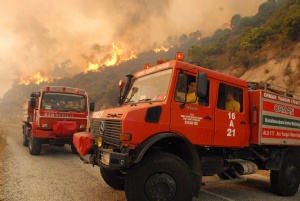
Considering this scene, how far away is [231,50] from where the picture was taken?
29453mm

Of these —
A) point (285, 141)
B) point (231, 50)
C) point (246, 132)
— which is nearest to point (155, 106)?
point (246, 132)

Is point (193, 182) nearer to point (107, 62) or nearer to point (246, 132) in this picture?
point (246, 132)

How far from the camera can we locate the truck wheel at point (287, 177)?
6.57 metres

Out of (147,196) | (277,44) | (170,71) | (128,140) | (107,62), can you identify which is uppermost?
(107,62)

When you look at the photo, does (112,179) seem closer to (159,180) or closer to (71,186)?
(71,186)

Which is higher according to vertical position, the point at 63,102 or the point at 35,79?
the point at 35,79

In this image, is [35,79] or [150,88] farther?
[35,79]

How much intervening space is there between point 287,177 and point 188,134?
3412 mm

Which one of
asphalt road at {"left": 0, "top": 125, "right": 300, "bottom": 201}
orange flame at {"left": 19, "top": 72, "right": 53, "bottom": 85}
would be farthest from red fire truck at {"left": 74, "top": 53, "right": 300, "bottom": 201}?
orange flame at {"left": 19, "top": 72, "right": 53, "bottom": 85}

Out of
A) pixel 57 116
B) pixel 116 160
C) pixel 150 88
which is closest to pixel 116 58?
pixel 57 116

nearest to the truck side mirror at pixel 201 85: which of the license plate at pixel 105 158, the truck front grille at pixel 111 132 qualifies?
the truck front grille at pixel 111 132

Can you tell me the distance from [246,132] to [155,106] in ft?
8.47

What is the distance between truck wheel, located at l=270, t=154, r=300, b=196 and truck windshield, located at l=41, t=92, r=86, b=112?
8056 millimetres

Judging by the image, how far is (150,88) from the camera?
5.53 m
